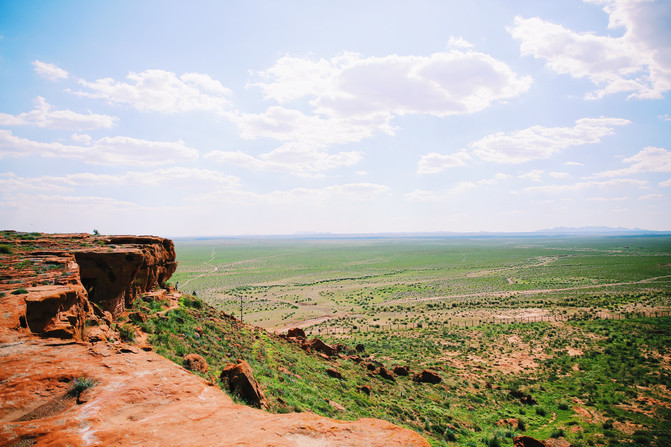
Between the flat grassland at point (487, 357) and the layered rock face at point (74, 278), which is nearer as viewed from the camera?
the layered rock face at point (74, 278)

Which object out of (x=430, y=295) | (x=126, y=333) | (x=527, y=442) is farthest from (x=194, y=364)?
(x=430, y=295)

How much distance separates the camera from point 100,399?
240 inches

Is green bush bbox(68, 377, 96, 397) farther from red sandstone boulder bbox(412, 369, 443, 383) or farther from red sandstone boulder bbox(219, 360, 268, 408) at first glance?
red sandstone boulder bbox(412, 369, 443, 383)

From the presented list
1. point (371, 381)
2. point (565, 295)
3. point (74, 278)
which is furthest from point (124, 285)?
point (565, 295)

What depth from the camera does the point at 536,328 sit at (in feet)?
141

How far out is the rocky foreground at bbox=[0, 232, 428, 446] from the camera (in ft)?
17.2

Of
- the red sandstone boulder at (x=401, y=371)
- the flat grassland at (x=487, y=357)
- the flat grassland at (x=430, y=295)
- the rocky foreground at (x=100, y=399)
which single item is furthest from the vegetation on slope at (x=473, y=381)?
the flat grassland at (x=430, y=295)

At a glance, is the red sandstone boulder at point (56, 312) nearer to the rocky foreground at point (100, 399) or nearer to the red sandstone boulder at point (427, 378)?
the rocky foreground at point (100, 399)

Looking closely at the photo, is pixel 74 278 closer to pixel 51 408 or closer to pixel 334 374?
pixel 51 408

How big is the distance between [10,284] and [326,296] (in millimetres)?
67218

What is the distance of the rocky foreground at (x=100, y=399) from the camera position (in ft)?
17.2

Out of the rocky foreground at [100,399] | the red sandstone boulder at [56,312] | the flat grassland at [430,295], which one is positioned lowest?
the flat grassland at [430,295]

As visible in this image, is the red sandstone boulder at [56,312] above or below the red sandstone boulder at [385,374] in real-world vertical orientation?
above

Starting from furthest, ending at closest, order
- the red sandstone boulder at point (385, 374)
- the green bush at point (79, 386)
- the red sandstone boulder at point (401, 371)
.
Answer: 1. the red sandstone boulder at point (401, 371)
2. the red sandstone boulder at point (385, 374)
3. the green bush at point (79, 386)
